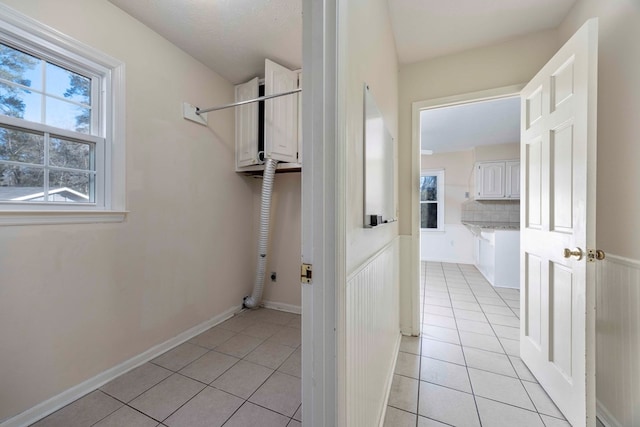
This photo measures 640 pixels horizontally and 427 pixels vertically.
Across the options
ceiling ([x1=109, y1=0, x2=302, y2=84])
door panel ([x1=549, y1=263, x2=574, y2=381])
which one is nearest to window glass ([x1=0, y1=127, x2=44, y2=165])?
ceiling ([x1=109, y1=0, x2=302, y2=84])

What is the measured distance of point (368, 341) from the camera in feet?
3.69

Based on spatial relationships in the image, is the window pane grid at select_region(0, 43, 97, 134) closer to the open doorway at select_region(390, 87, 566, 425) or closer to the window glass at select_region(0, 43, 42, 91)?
the window glass at select_region(0, 43, 42, 91)

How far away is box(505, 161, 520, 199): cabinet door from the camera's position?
4.51 meters

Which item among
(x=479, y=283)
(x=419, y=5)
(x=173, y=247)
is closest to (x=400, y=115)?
(x=419, y=5)

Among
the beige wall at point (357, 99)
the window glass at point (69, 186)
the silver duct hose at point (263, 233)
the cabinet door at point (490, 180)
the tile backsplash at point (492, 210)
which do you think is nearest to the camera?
the beige wall at point (357, 99)

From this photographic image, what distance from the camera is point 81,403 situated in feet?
4.77

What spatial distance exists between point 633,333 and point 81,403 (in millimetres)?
2995

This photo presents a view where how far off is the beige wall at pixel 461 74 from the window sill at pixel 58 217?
7.55 feet

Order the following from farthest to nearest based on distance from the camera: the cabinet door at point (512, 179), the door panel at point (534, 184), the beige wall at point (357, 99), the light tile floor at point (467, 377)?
the cabinet door at point (512, 179) < the door panel at point (534, 184) < the light tile floor at point (467, 377) < the beige wall at point (357, 99)

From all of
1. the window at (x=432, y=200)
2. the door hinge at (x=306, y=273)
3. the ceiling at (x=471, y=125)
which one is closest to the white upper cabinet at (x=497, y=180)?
the ceiling at (x=471, y=125)

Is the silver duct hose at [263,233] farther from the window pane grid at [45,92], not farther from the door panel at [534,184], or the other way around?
the door panel at [534,184]

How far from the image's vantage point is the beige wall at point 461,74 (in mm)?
1937

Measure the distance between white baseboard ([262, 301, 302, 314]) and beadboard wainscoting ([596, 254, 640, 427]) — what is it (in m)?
2.26

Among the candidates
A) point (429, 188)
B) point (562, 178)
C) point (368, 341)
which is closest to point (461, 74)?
point (562, 178)
